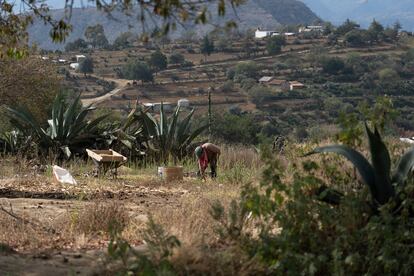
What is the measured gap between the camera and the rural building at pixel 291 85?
58131 mm

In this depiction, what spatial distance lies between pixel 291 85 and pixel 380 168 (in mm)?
53772

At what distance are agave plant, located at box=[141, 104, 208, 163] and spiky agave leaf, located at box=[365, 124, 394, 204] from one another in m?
8.99

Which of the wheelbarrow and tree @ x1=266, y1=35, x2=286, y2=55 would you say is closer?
the wheelbarrow

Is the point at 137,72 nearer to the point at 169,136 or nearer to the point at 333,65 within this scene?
the point at 333,65

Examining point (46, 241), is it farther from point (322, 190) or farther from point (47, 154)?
point (47, 154)

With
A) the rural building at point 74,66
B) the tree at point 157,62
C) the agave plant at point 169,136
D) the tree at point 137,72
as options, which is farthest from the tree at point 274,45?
the agave plant at point 169,136

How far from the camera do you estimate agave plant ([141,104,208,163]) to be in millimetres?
14977

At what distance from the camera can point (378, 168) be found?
19.5 ft

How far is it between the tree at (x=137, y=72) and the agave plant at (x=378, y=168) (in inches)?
2264

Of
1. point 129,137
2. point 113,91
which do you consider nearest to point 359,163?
point 129,137

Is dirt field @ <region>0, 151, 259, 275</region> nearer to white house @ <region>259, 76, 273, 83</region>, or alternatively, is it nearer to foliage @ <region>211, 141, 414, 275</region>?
foliage @ <region>211, 141, 414, 275</region>

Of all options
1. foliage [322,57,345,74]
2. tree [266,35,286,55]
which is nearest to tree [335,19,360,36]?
tree [266,35,286,55]

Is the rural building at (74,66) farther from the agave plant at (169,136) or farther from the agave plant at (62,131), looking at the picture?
the agave plant at (169,136)

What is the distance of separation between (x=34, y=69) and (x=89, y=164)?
33.6ft
